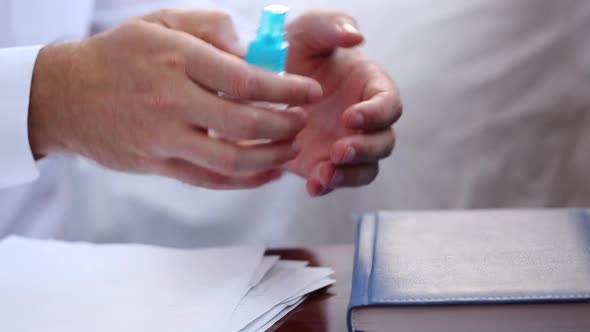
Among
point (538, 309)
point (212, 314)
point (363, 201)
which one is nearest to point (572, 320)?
point (538, 309)

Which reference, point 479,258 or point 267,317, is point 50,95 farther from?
point 479,258

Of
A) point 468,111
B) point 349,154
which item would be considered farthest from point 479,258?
point 468,111

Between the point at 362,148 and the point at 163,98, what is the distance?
20cm

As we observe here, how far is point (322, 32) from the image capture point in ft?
2.57

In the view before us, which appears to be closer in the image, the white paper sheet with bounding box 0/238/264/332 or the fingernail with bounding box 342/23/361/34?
the white paper sheet with bounding box 0/238/264/332

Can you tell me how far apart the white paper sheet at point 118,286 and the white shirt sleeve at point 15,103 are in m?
0.11

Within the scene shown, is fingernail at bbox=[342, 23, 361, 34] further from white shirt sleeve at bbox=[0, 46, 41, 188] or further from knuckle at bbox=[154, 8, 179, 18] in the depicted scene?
white shirt sleeve at bbox=[0, 46, 41, 188]

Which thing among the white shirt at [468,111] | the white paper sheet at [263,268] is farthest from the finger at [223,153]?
the white shirt at [468,111]

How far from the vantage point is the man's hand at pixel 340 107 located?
71 cm

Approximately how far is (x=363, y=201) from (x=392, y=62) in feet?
0.70

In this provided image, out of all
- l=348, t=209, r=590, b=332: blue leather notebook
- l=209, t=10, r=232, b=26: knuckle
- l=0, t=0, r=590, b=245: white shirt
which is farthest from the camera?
l=0, t=0, r=590, b=245: white shirt

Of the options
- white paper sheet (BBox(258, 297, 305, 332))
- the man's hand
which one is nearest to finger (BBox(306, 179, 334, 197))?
the man's hand

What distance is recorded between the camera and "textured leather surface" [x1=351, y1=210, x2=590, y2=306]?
0.54 meters

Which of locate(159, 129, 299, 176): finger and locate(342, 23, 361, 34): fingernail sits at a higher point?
locate(342, 23, 361, 34): fingernail
